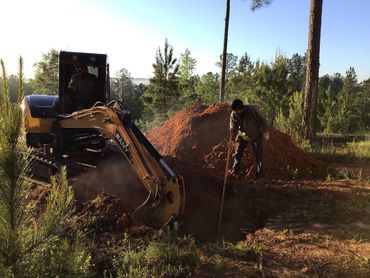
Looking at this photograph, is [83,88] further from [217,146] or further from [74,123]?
[217,146]

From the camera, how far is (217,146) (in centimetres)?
1042

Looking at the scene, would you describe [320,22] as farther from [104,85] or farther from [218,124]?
[104,85]

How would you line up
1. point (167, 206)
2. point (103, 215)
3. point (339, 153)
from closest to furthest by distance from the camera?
point (167, 206) → point (103, 215) → point (339, 153)

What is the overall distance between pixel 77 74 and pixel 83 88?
32 cm

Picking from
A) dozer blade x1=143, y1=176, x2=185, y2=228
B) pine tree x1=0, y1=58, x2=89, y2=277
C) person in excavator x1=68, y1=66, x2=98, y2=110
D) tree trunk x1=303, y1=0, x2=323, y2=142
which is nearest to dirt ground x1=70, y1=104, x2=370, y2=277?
dozer blade x1=143, y1=176, x2=185, y2=228

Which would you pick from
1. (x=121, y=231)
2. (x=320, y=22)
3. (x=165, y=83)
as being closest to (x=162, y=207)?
(x=121, y=231)

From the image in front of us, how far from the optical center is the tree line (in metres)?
20.5

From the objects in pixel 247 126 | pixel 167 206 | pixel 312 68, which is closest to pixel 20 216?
pixel 167 206

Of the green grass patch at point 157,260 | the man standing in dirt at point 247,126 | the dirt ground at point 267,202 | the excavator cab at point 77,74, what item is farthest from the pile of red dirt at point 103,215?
the man standing in dirt at point 247,126

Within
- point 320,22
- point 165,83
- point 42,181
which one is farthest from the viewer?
point 165,83

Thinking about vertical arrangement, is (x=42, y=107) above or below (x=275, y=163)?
above

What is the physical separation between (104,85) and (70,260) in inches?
250

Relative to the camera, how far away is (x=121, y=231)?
6.41 m

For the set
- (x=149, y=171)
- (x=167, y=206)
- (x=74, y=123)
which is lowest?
(x=167, y=206)
